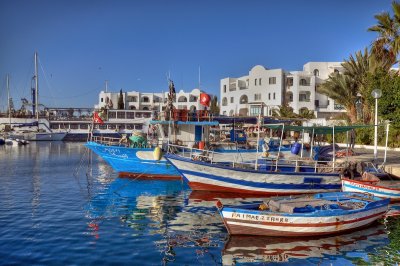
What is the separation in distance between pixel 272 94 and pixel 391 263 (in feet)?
184

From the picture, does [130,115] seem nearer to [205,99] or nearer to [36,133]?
[36,133]

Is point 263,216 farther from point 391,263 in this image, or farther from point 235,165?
point 235,165

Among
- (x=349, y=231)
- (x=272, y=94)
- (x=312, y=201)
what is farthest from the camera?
(x=272, y=94)

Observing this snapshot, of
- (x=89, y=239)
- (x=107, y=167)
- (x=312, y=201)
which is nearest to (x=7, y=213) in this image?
(x=89, y=239)

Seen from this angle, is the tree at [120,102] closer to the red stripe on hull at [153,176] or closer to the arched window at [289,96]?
the arched window at [289,96]

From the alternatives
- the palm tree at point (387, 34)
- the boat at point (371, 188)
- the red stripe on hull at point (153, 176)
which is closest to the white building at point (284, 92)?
the palm tree at point (387, 34)

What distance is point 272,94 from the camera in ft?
215

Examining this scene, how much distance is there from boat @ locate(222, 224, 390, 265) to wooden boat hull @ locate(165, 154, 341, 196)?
230 inches

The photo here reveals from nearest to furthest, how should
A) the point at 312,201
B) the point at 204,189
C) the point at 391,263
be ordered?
the point at 391,263 → the point at 312,201 → the point at 204,189

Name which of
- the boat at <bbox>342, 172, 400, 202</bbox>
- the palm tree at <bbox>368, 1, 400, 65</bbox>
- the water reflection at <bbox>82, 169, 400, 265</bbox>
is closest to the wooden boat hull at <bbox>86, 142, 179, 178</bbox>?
the water reflection at <bbox>82, 169, 400, 265</bbox>

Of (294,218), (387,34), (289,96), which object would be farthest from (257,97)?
(294,218)

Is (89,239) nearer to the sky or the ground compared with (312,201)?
nearer to the ground

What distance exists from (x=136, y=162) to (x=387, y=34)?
25.0 metres

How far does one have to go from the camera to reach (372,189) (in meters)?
17.4
